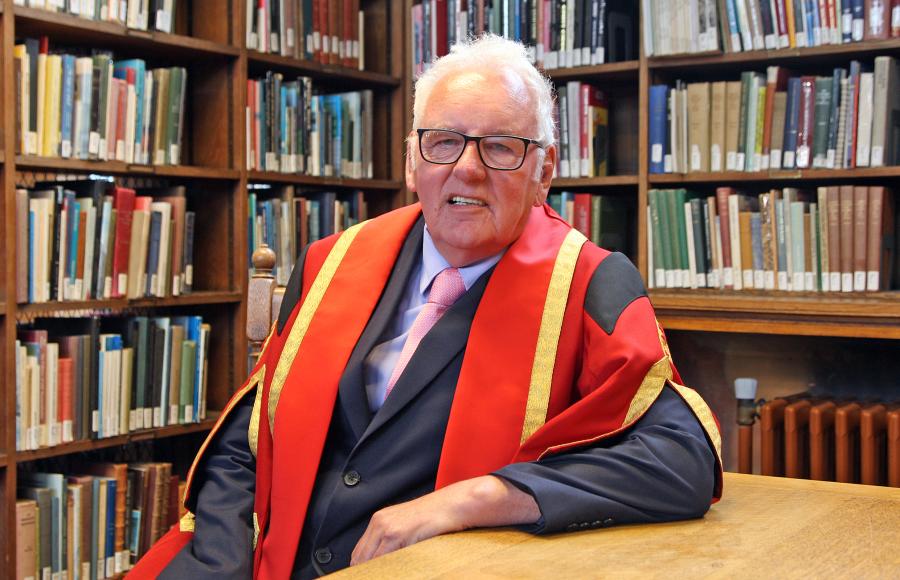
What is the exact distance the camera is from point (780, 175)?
3.23 m

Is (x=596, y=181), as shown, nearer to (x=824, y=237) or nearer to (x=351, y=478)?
(x=824, y=237)

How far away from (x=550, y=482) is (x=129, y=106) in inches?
90.7

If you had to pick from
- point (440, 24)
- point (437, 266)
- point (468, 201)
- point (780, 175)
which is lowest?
point (437, 266)

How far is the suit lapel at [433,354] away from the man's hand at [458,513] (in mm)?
262

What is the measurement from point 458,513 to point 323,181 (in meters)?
2.62

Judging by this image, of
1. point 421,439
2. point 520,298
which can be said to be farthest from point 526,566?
point 520,298

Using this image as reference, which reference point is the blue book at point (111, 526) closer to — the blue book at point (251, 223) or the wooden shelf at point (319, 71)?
the blue book at point (251, 223)

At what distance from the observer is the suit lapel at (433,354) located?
1.59 m

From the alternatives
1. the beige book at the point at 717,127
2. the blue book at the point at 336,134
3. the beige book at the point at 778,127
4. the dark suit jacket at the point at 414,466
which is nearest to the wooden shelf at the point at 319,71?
the blue book at the point at 336,134

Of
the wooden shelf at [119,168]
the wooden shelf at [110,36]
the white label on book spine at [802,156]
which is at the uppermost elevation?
the wooden shelf at [110,36]

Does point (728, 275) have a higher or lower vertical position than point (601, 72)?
lower

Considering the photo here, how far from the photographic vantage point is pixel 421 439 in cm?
158

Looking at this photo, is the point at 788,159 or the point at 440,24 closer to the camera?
the point at 788,159

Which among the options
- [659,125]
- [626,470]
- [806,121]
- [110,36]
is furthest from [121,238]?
[626,470]
